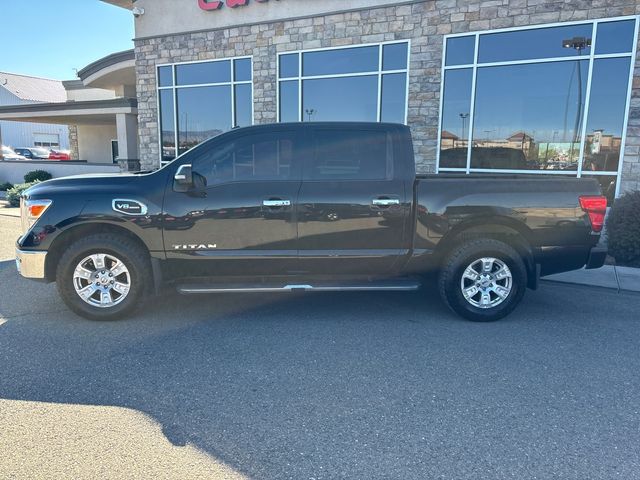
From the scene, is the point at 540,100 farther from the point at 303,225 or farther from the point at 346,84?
the point at 303,225

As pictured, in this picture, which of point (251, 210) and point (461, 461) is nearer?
point (461, 461)

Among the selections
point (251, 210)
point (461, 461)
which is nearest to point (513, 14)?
point (251, 210)

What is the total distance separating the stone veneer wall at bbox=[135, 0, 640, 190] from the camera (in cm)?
897

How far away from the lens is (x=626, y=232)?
284 inches

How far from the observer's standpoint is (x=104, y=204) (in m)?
4.65

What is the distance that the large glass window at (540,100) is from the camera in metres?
8.95

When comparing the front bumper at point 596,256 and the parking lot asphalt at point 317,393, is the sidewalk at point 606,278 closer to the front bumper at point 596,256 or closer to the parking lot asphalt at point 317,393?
the parking lot asphalt at point 317,393

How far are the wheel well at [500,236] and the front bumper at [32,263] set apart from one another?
4.07 metres

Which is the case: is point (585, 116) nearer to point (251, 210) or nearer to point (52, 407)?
point (251, 210)

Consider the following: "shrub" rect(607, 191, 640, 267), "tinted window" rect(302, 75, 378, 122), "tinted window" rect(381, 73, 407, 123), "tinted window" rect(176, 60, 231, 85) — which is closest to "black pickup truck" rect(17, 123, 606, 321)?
"shrub" rect(607, 191, 640, 267)

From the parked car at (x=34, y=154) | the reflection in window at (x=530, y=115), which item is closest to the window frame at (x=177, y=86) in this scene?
the reflection in window at (x=530, y=115)

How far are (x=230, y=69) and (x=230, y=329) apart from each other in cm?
984

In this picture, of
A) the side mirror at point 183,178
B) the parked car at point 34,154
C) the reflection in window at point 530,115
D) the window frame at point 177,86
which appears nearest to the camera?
the side mirror at point 183,178

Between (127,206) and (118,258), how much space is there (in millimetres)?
539
